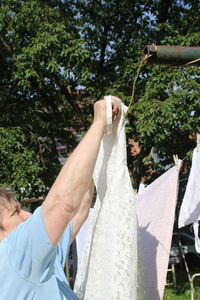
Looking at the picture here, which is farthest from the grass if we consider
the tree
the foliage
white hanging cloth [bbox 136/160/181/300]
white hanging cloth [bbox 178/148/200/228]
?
white hanging cloth [bbox 136/160/181/300]

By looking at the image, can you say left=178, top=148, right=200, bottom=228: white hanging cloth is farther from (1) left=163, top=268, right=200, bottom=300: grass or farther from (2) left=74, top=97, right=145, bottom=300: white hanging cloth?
(1) left=163, top=268, right=200, bottom=300: grass

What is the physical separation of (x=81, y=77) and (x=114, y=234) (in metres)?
5.68

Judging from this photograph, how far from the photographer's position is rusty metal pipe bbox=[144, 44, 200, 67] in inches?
57.6

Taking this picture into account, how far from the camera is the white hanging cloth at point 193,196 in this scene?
10.6ft

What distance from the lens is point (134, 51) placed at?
23.8ft

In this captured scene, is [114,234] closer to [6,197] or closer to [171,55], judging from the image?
[6,197]

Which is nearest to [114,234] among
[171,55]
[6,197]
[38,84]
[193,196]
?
[6,197]

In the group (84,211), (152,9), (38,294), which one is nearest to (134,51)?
(152,9)

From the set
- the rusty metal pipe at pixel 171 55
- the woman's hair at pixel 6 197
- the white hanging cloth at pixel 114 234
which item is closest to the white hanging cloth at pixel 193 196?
the white hanging cloth at pixel 114 234

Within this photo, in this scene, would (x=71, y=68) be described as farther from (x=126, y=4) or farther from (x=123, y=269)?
(x=123, y=269)

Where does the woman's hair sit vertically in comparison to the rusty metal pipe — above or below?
below

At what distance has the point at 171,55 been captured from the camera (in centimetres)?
148

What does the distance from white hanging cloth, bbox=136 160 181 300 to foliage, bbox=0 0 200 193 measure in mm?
3805

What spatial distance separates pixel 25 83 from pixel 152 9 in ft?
10.9
